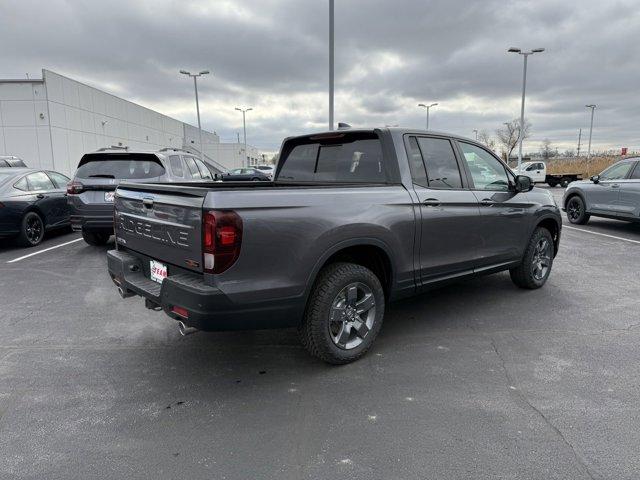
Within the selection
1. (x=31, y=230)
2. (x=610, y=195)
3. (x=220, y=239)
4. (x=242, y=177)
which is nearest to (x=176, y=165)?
(x=31, y=230)

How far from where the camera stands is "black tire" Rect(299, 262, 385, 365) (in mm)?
3340

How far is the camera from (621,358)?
12.3 ft

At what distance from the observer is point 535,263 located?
563 centimetres

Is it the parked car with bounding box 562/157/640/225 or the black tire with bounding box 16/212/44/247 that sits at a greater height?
the parked car with bounding box 562/157/640/225

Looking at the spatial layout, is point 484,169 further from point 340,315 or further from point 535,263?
point 340,315

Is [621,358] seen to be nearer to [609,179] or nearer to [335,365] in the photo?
[335,365]

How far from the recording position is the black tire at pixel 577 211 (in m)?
11.6

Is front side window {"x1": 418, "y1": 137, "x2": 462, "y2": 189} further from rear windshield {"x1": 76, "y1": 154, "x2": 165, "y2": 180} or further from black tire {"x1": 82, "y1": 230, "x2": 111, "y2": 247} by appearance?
black tire {"x1": 82, "y1": 230, "x2": 111, "y2": 247}

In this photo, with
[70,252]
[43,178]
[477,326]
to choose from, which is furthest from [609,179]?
[43,178]

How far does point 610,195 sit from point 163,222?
1071cm

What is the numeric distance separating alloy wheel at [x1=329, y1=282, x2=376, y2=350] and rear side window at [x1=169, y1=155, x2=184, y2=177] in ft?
18.1

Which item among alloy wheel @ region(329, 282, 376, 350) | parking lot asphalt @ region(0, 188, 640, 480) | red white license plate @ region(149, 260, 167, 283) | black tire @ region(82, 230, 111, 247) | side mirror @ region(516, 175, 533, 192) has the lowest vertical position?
parking lot asphalt @ region(0, 188, 640, 480)

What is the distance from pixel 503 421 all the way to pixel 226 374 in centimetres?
199

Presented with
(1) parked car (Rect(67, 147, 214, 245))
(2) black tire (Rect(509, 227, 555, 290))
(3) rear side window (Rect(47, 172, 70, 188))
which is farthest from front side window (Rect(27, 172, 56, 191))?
(2) black tire (Rect(509, 227, 555, 290))
